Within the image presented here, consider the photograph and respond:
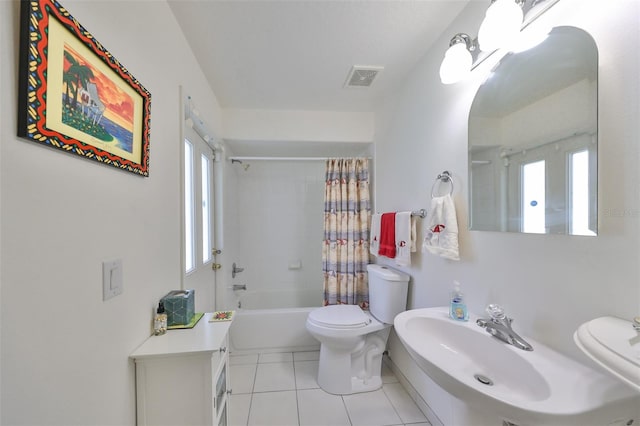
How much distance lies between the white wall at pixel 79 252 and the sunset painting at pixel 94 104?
3.8 inches

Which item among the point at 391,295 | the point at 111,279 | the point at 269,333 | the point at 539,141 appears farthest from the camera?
the point at 269,333

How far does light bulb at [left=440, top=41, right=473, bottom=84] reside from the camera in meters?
1.21

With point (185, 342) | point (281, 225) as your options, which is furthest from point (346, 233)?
point (185, 342)

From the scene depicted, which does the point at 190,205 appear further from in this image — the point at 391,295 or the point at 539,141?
the point at 539,141

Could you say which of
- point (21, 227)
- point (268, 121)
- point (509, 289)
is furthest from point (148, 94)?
point (509, 289)

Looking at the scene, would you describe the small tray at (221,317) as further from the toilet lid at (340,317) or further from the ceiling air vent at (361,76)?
the ceiling air vent at (361,76)

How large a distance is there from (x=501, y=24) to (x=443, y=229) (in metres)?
0.91

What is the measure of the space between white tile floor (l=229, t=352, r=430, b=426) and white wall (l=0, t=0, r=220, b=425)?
3.13 ft

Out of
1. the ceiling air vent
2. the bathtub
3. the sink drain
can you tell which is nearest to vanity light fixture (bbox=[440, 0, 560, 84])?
the ceiling air vent

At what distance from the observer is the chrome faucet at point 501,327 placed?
3.00ft

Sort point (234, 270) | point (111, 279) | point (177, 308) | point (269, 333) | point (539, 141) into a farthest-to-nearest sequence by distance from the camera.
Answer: point (234, 270) → point (269, 333) → point (177, 308) → point (539, 141) → point (111, 279)

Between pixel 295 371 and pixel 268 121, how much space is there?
2270 mm

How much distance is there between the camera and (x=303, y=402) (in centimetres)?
172

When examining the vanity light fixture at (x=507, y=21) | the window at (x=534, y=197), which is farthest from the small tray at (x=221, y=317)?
the vanity light fixture at (x=507, y=21)
